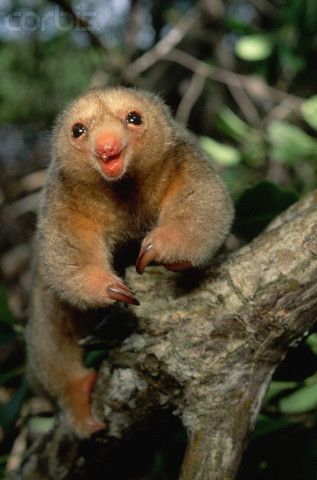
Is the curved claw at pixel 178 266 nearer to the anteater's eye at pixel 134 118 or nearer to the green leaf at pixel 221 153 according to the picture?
the anteater's eye at pixel 134 118

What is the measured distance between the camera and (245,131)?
3398 millimetres

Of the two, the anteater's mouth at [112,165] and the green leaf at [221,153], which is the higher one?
the anteater's mouth at [112,165]

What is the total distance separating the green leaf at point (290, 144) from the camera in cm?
290

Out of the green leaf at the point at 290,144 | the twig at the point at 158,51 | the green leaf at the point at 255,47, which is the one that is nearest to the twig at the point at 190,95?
the twig at the point at 158,51

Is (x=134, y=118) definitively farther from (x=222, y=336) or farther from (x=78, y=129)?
(x=222, y=336)

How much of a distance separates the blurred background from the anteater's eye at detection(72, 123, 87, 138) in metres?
0.42

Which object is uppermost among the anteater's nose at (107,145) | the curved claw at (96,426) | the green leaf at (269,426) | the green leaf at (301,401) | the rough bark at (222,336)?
the anteater's nose at (107,145)

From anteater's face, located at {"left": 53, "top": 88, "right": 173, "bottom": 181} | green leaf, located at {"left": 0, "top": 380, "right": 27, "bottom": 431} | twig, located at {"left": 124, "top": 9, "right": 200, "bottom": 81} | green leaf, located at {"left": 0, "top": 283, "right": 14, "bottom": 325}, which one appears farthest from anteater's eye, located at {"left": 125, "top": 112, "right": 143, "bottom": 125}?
twig, located at {"left": 124, "top": 9, "right": 200, "bottom": 81}

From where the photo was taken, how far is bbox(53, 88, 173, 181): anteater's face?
2.05 meters

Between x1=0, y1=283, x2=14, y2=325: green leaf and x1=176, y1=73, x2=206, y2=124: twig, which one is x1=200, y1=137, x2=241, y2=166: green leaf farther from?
x1=0, y1=283, x2=14, y2=325: green leaf

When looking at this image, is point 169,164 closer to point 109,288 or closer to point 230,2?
point 109,288

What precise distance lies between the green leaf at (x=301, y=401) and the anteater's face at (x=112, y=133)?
1.04 m

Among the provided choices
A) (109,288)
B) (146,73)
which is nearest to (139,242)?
(109,288)

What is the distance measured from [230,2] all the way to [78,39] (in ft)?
4.77
